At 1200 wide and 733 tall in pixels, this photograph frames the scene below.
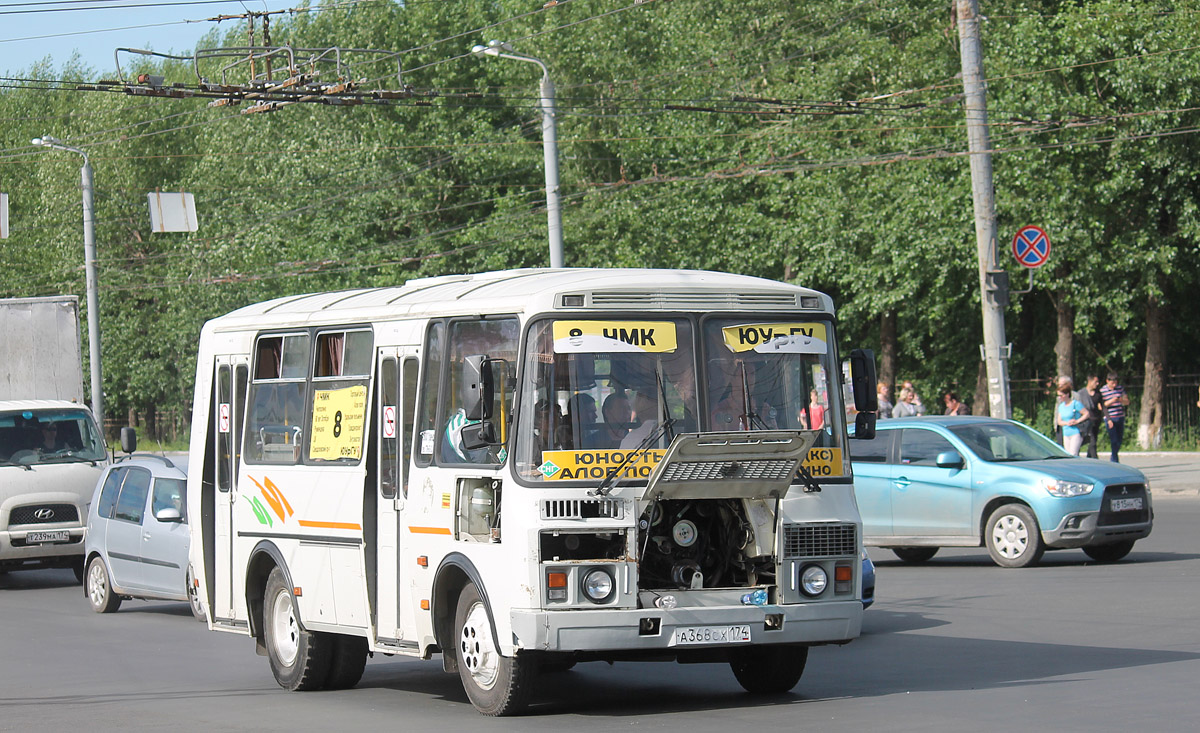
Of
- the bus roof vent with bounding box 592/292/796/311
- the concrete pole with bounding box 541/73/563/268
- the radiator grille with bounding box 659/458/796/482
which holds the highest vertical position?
the concrete pole with bounding box 541/73/563/268

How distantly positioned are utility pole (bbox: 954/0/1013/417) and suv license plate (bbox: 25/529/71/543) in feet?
42.4

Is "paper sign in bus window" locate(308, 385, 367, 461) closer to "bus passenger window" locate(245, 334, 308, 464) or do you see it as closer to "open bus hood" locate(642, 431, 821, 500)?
"bus passenger window" locate(245, 334, 308, 464)

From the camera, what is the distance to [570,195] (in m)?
46.1

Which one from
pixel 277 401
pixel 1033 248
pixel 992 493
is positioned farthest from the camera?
pixel 1033 248

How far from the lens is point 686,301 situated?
389 inches

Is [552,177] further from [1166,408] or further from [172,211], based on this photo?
[1166,408]

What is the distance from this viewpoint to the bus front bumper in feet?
30.1

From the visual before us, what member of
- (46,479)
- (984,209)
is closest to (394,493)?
(46,479)

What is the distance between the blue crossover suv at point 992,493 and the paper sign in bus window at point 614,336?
8290 mm

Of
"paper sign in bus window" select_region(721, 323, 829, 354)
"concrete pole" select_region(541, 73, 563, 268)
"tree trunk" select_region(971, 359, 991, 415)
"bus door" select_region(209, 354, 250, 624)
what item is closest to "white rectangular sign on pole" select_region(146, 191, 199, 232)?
"concrete pole" select_region(541, 73, 563, 268)

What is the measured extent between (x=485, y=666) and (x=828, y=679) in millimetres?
2570

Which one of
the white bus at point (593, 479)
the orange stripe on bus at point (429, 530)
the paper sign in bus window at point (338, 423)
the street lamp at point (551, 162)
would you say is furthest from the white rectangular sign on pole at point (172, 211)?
the orange stripe on bus at point (429, 530)

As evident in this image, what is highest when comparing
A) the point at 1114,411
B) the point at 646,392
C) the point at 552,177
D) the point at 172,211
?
the point at 172,211

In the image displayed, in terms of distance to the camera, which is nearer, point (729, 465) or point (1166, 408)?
point (729, 465)
